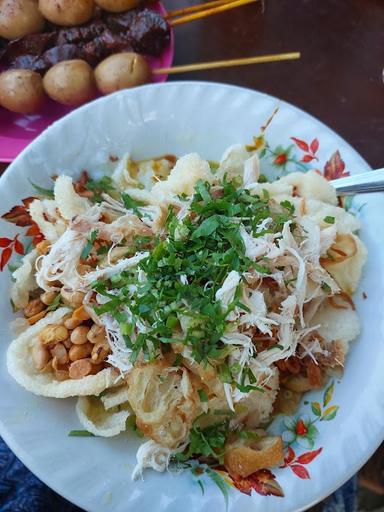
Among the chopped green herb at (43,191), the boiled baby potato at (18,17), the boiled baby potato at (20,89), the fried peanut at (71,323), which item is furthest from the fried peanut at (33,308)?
the boiled baby potato at (18,17)

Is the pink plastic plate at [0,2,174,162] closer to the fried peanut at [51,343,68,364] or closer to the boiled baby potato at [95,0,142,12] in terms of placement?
the boiled baby potato at [95,0,142,12]

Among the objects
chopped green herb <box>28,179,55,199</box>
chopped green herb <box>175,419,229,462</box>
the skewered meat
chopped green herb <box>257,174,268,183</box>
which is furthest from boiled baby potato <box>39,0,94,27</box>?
chopped green herb <box>175,419,229,462</box>

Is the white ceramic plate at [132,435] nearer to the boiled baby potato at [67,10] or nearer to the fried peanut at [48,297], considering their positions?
the fried peanut at [48,297]

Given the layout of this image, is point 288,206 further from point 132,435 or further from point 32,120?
point 32,120

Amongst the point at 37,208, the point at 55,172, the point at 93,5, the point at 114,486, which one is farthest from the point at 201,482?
the point at 93,5

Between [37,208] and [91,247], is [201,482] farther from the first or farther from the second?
[37,208]

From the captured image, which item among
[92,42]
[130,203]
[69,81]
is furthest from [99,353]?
[92,42]
